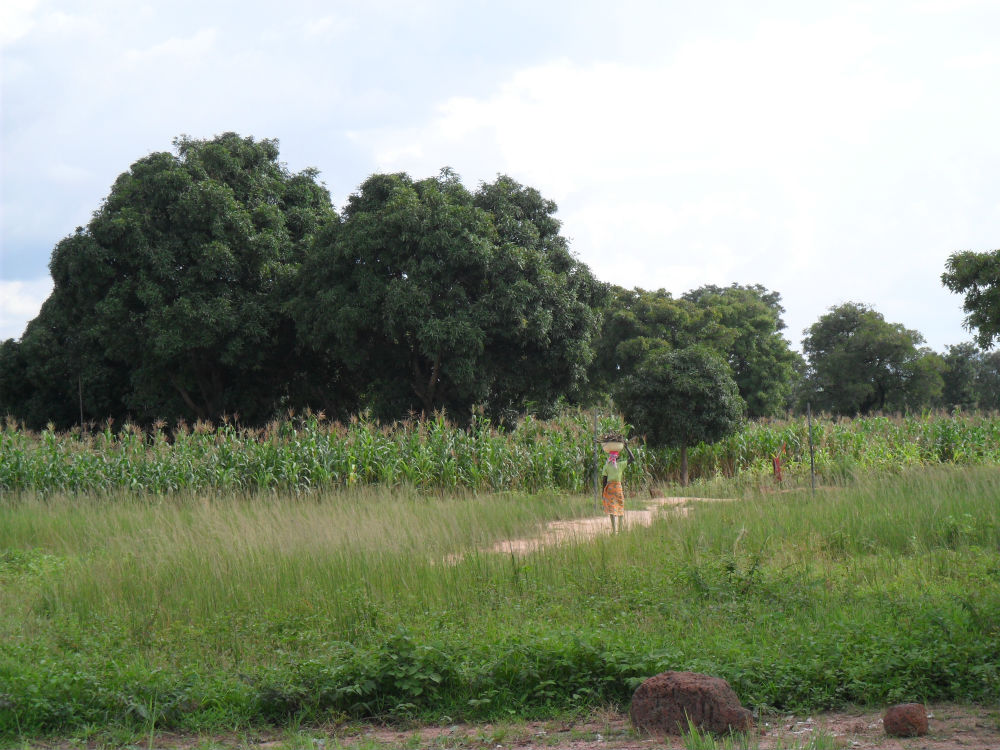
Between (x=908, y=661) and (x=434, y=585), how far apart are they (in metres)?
4.00

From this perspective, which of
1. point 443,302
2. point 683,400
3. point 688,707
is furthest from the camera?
point 443,302

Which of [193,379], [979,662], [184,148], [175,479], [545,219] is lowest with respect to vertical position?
[979,662]

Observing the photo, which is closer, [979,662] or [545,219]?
[979,662]

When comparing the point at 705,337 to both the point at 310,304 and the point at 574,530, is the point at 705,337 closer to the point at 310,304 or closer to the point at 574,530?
the point at 310,304

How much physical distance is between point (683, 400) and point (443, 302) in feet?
25.9

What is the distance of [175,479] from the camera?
16.2 meters

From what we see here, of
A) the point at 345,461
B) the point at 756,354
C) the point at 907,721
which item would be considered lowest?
the point at 907,721

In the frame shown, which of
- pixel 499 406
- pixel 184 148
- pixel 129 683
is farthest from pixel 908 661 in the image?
pixel 184 148

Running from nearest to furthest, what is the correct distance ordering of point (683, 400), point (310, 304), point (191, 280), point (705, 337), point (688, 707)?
1. point (688, 707)
2. point (683, 400)
3. point (310, 304)
4. point (191, 280)
5. point (705, 337)

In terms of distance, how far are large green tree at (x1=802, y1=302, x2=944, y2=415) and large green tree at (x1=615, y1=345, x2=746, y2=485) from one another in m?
26.8

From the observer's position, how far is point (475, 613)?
7.16m

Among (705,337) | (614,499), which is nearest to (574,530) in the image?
(614,499)

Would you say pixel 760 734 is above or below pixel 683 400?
below

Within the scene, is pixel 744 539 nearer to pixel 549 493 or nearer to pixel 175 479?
pixel 549 493
